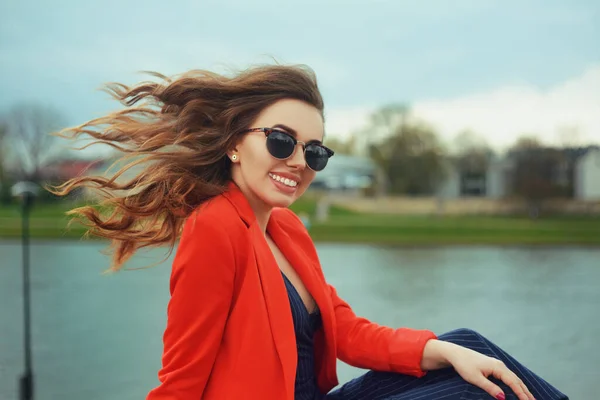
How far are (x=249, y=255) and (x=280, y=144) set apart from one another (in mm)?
382

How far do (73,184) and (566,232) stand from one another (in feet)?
70.5

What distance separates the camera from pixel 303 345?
192 cm

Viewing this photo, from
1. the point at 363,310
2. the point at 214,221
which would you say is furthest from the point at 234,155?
the point at 363,310

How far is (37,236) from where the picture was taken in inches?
774

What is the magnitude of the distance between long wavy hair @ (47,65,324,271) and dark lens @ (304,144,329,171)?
0.48 ft

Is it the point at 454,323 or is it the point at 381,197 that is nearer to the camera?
the point at 454,323

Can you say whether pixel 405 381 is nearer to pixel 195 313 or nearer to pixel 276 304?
pixel 276 304

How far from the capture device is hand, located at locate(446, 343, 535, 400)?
1640 mm

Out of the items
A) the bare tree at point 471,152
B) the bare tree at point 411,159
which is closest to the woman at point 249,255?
the bare tree at point 411,159

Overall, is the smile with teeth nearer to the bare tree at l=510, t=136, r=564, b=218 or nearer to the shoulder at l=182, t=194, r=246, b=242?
the shoulder at l=182, t=194, r=246, b=242

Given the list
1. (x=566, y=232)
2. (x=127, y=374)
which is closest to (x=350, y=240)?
(x=566, y=232)

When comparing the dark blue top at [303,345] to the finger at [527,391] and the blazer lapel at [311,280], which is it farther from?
the finger at [527,391]

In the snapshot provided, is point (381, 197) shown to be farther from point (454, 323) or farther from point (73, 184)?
point (73, 184)

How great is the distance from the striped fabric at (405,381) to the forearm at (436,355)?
19mm
